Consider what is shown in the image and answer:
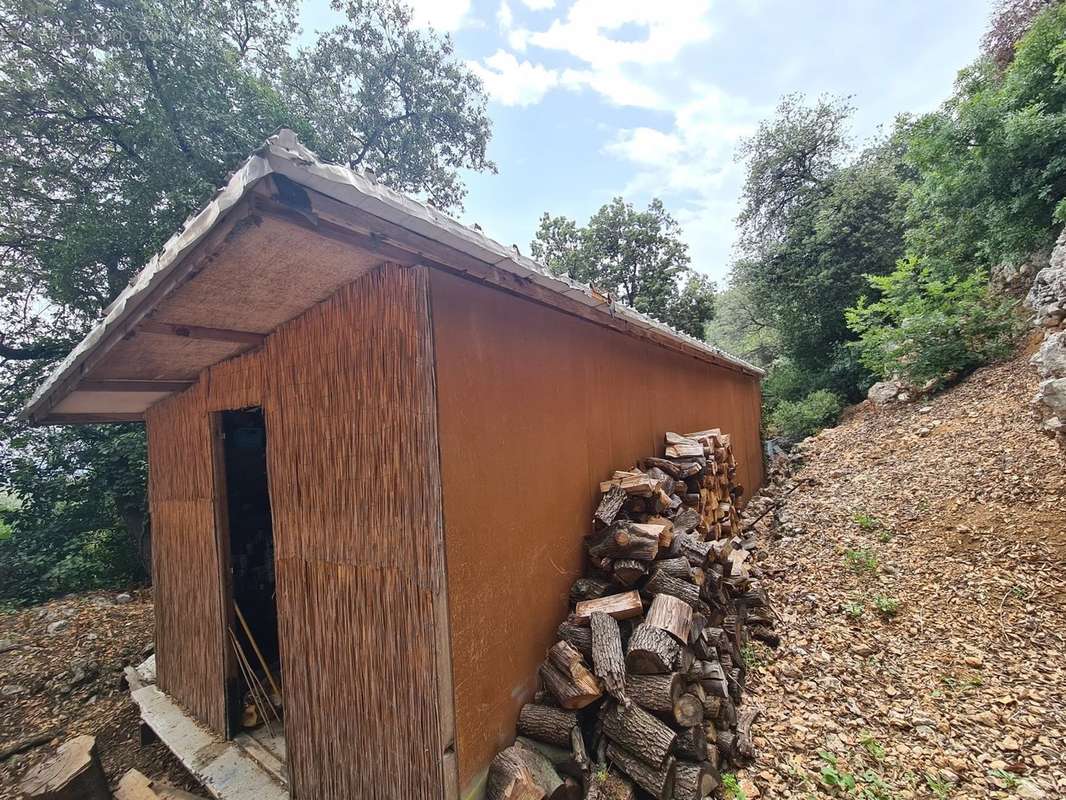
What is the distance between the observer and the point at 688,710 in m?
2.11

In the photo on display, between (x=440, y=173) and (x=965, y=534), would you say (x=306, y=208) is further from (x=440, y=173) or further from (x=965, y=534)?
(x=440, y=173)

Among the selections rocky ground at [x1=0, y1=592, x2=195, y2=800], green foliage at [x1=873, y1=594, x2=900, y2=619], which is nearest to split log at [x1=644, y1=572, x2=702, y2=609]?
green foliage at [x1=873, y1=594, x2=900, y2=619]

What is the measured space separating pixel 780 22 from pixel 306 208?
10.3 metres

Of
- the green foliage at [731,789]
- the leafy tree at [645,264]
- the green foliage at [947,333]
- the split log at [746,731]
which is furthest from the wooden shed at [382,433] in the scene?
the leafy tree at [645,264]

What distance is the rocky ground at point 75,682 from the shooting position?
349 centimetres

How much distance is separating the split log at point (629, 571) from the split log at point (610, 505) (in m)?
0.27

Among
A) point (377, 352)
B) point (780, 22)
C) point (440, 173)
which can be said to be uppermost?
point (780, 22)

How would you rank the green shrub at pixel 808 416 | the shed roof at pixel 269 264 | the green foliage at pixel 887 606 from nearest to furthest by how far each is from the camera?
the shed roof at pixel 269 264 < the green foliage at pixel 887 606 < the green shrub at pixel 808 416

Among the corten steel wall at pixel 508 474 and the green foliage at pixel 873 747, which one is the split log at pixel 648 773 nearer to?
the corten steel wall at pixel 508 474

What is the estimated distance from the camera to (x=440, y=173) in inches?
408

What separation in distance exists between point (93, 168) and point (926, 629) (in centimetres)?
1170

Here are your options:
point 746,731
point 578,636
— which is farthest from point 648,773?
point 746,731

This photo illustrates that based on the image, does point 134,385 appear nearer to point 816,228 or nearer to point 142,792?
point 142,792

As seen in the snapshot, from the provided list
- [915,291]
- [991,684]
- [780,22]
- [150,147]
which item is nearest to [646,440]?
[991,684]
